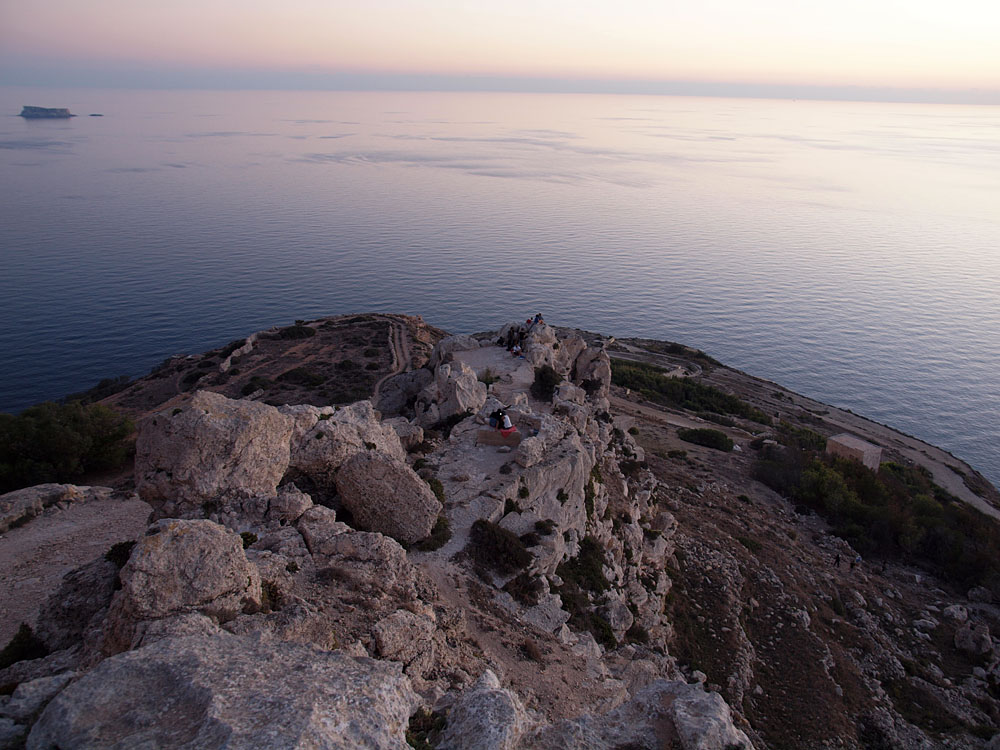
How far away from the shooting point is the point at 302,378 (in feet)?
161

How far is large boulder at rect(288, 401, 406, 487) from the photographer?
17.4m

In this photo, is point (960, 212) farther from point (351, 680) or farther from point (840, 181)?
point (351, 680)

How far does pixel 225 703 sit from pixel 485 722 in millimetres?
3897

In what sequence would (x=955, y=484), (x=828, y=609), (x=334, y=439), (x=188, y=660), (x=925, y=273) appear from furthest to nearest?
(x=925, y=273) → (x=955, y=484) → (x=828, y=609) → (x=334, y=439) → (x=188, y=660)

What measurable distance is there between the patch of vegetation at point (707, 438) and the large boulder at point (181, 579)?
37.7 meters

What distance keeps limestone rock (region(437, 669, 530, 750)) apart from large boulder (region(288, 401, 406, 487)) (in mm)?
8892

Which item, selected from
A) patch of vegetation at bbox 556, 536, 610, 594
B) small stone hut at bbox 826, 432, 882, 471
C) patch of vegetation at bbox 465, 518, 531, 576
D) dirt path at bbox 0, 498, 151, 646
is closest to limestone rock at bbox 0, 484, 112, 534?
dirt path at bbox 0, 498, 151, 646

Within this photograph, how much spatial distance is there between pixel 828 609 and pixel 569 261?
3260 inches

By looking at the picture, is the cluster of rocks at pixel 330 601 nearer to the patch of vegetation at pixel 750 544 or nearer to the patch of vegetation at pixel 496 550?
the patch of vegetation at pixel 496 550

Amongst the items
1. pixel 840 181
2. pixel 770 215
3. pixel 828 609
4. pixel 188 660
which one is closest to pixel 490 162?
pixel 770 215

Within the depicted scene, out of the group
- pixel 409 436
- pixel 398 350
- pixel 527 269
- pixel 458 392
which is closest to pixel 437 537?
pixel 409 436

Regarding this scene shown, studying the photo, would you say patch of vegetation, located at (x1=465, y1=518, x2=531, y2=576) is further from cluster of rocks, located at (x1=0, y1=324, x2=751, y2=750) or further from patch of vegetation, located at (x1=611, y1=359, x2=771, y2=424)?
patch of vegetation, located at (x1=611, y1=359, x2=771, y2=424)

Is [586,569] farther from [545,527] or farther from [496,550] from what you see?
[496,550]

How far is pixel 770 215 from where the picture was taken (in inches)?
5349
